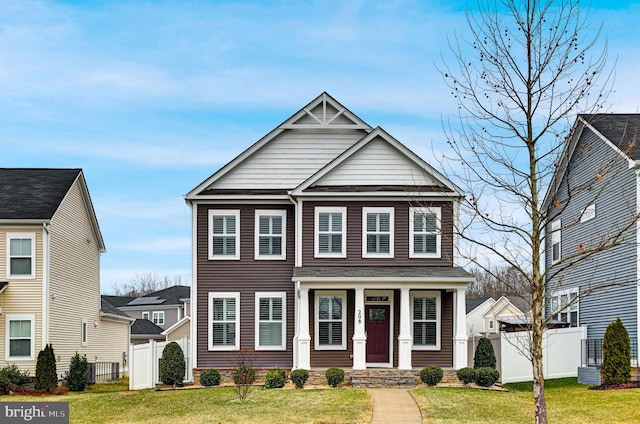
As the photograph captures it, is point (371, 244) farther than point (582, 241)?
No

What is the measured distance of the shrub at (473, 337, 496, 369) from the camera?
95.4ft

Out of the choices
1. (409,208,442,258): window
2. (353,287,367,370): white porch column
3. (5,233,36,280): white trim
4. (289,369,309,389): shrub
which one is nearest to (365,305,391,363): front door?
(353,287,367,370): white porch column

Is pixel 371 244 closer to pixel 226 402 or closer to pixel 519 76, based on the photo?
pixel 226 402

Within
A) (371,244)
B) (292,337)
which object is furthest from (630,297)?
(292,337)

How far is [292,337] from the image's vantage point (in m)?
31.3

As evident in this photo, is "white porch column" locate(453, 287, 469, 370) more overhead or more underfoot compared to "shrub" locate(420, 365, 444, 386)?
more overhead

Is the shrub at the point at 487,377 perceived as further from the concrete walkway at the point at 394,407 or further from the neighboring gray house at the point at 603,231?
the neighboring gray house at the point at 603,231

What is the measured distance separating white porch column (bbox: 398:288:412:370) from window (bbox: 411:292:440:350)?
1.39 metres

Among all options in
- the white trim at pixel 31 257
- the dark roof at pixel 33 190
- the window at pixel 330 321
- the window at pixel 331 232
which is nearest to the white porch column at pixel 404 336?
the window at pixel 330 321

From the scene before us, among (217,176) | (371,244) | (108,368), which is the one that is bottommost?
(108,368)

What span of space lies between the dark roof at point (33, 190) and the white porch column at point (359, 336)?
11.7 metres

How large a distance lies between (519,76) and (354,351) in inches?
594

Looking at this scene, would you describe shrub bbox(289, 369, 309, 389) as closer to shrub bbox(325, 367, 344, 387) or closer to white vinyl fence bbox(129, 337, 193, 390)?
shrub bbox(325, 367, 344, 387)

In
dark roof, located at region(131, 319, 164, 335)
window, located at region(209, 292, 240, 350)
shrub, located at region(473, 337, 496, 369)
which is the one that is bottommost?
dark roof, located at region(131, 319, 164, 335)
